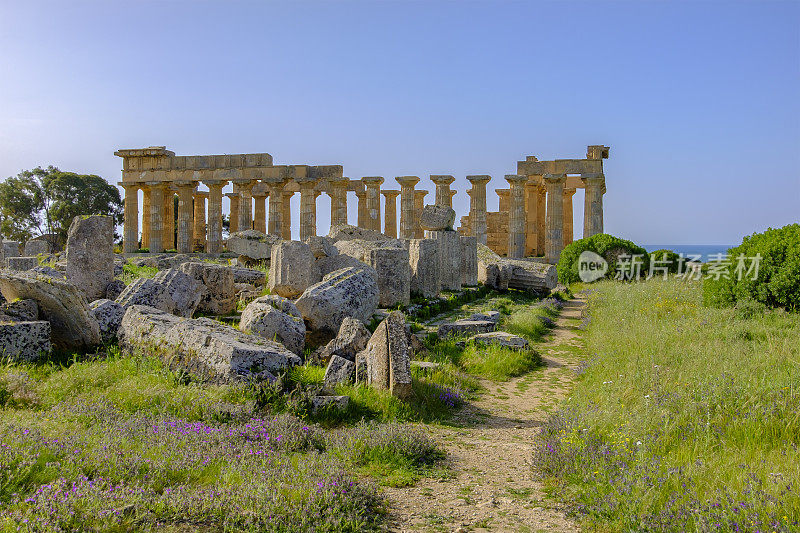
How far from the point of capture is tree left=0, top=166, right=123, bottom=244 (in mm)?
43438

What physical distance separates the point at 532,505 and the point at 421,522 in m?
0.91

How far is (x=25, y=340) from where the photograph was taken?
7.24m

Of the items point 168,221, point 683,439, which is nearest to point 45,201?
point 168,221

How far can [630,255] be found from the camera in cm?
2375

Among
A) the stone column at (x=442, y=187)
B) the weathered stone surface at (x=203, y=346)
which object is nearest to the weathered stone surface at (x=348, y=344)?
the weathered stone surface at (x=203, y=346)

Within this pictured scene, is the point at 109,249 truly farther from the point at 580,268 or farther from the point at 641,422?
the point at 580,268

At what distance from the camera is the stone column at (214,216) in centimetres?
3588

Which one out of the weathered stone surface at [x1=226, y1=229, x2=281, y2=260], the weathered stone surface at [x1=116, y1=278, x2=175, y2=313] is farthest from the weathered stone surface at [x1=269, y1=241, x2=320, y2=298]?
the weathered stone surface at [x1=226, y1=229, x2=281, y2=260]

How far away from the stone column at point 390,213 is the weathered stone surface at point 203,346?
108 ft

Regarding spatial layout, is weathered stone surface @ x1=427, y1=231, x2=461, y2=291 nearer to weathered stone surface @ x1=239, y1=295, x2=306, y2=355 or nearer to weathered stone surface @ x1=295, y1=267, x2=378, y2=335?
weathered stone surface @ x1=295, y1=267, x2=378, y2=335

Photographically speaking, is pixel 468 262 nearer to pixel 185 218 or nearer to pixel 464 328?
pixel 464 328

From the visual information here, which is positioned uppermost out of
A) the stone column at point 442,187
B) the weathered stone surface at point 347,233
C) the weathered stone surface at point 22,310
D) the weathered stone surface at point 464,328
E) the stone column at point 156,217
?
the stone column at point 442,187

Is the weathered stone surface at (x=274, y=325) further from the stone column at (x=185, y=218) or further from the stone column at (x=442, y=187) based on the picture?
the stone column at (x=185, y=218)

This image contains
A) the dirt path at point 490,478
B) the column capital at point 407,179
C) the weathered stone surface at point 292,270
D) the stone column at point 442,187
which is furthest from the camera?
the column capital at point 407,179
